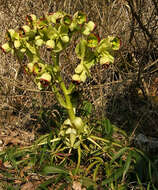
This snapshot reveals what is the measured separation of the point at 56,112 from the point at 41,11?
1.03 meters

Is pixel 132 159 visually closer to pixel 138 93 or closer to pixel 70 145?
pixel 70 145

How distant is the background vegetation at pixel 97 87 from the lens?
2.27 meters

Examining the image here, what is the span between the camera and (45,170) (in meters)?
1.67

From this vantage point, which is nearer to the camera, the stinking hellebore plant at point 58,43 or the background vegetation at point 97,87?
the stinking hellebore plant at point 58,43

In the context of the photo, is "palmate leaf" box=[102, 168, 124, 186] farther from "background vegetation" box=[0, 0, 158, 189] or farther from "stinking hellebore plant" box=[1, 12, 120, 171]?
"background vegetation" box=[0, 0, 158, 189]

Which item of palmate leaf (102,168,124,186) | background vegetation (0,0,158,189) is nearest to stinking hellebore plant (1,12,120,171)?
palmate leaf (102,168,124,186)

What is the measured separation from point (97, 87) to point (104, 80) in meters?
0.41

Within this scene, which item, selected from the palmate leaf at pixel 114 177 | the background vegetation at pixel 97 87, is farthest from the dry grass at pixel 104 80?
the palmate leaf at pixel 114 177

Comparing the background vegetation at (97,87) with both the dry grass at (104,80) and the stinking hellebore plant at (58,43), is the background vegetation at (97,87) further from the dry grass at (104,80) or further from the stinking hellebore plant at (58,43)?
the stinking hellebore plant at (58,43)

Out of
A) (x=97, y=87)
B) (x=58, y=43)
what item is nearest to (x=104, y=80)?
(x=97, y=87)

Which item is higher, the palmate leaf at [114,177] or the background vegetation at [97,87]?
the background vegetation at [97,87]

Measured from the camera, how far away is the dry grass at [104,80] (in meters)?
2.35

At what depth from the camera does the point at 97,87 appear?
7.39 ft

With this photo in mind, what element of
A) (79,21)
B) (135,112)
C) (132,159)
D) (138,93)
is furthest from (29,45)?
(138,93)
